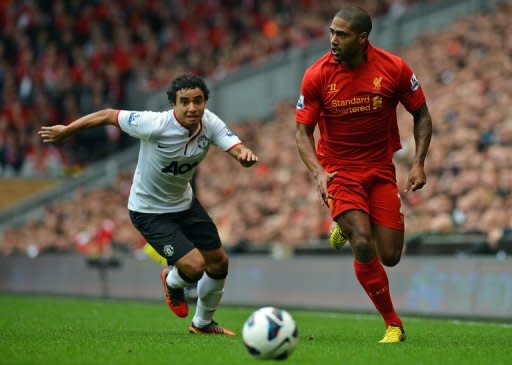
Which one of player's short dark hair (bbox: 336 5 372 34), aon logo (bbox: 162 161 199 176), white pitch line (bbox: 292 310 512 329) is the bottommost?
white pitch line (bbox: 292 310 512 329)

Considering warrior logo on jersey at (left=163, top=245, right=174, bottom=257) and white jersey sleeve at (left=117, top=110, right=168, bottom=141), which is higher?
white jersey sleeve at (left=117, top=110, right=168, bottom=141)

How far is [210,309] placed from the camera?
469 inches

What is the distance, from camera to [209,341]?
10844mm

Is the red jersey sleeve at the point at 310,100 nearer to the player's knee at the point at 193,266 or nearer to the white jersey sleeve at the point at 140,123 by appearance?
the white jersey sleeve at the point at 140,123

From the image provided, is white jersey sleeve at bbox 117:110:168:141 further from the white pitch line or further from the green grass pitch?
the white pitch line

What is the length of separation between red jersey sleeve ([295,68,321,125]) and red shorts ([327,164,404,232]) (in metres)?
0.59

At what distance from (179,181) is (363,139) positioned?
191 cm

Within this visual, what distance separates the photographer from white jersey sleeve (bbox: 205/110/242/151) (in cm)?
1134

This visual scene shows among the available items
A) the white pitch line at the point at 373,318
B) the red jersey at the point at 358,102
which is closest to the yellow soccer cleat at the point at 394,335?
the red jersey at the point at 358,102

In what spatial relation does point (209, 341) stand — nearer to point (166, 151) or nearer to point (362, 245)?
point (362, 245)

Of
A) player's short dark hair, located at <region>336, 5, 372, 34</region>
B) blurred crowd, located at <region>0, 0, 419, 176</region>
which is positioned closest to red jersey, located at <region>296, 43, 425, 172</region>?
player's short dark hair, located at <region>336, 5, 372, 34</region>

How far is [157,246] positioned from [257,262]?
8821 millimetres

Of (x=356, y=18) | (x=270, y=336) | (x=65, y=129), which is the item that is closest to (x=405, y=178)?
(x=356, y=18)

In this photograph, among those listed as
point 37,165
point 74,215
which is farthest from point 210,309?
point 37,165
